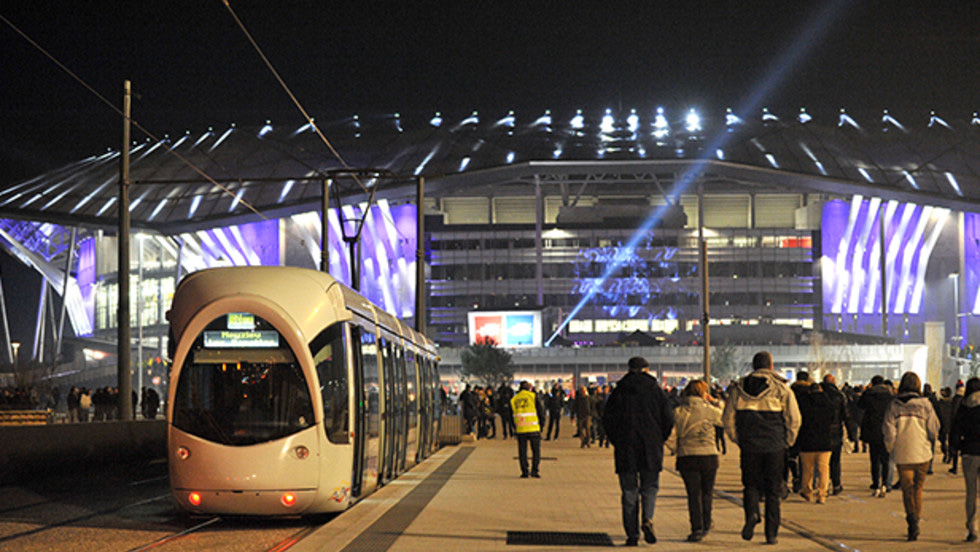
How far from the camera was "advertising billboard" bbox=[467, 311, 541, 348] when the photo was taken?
9669 cm

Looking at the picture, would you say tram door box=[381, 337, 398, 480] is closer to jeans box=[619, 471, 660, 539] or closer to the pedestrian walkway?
the pedestrian walkway

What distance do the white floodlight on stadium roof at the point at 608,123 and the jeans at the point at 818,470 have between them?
81.9 m

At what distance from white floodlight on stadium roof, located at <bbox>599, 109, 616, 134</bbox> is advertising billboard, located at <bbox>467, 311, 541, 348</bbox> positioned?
50.0 ft

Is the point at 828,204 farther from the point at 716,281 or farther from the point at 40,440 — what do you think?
the point at 40,440

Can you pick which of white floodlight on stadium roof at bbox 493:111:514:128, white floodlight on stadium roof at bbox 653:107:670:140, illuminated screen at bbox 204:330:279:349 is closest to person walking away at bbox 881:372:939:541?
illuminated screen at bbox 204:330:279:349

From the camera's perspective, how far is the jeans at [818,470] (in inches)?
610

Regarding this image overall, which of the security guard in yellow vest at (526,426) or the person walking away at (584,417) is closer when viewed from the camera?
the security guard in yellow vest at (526,426)

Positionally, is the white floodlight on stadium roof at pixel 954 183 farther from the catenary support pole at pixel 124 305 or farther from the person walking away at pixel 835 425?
the person walking away at pixel 835 425

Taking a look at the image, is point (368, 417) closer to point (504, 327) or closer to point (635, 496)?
point (635, 496)

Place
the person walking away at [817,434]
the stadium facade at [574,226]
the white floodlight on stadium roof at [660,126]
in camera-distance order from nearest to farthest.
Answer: the person walking away at [817,434], the stadium facade at [574,226], the white floodlight on stadium roof at [660,126]

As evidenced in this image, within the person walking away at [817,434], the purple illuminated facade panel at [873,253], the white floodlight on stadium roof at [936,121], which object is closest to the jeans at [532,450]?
the person walking away at [817,434]

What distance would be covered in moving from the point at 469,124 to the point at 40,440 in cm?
7596

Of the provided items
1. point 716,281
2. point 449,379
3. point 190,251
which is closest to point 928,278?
point 716,281

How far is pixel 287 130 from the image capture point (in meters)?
92.2
